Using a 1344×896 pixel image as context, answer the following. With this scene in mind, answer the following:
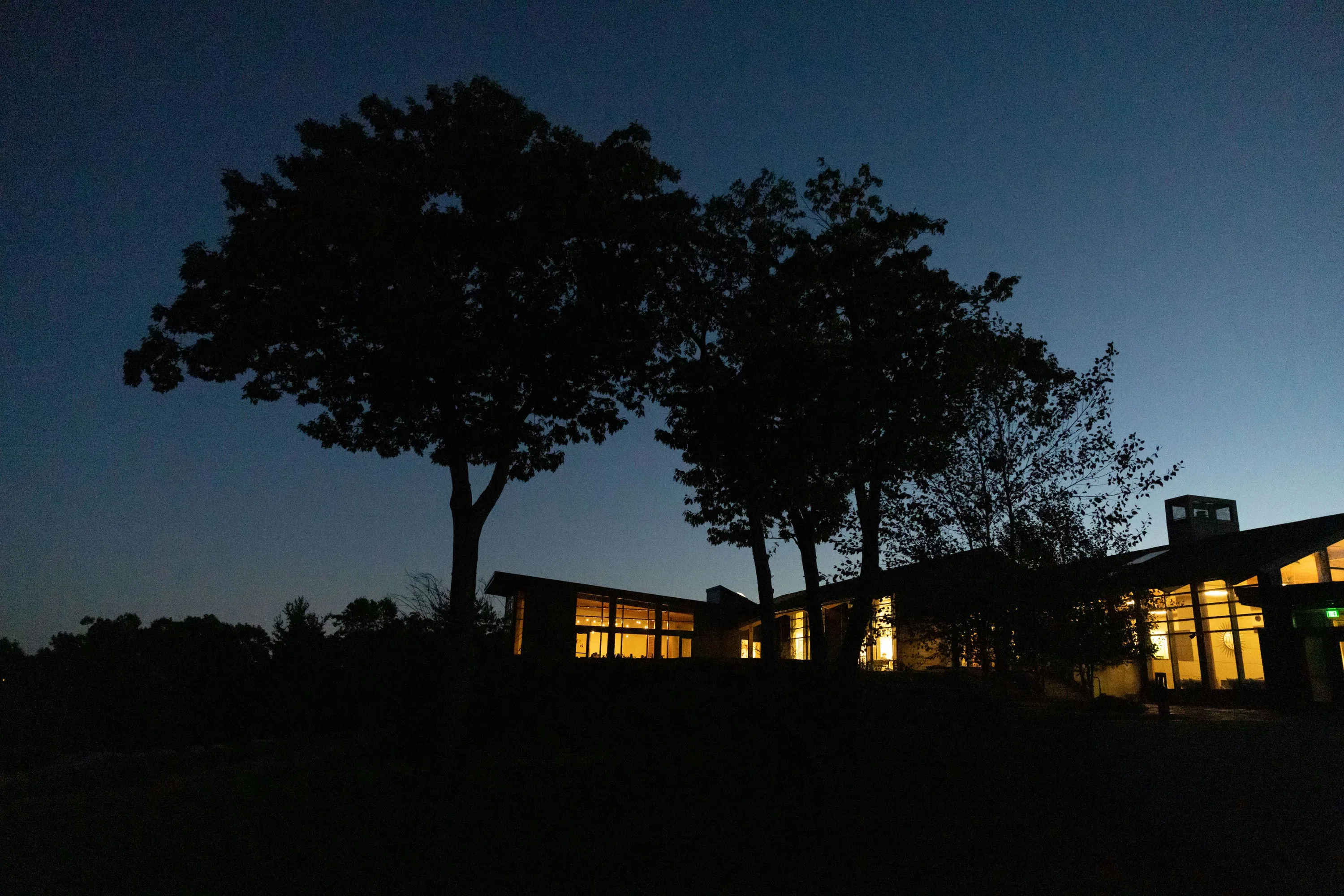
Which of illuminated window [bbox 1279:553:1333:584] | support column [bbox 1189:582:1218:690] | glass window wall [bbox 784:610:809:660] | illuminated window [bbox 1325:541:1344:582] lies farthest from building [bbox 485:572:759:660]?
illuminated window [bbox 1325:541:1344:582]

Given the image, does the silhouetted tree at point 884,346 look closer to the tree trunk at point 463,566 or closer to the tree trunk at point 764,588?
the tree trunk at point 764,588

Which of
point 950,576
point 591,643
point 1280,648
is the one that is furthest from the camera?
point 591,643

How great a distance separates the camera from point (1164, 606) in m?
24.4

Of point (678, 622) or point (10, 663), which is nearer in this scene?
point (10, 663)

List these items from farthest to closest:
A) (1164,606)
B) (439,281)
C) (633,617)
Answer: (633,617) → (1164,606) → (439,281)

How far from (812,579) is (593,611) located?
56.7ft

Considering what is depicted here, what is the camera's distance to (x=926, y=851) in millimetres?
8633

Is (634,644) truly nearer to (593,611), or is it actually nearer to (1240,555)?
(593,611)

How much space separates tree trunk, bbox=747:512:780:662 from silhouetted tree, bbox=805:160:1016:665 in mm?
1497

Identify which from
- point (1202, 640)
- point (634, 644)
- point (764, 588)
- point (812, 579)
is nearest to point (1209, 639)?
point (1202, 640)

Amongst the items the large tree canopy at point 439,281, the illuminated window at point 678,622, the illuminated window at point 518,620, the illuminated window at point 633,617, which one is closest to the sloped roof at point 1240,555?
the large tree canopy at point 439,281

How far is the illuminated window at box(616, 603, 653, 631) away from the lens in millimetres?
35219

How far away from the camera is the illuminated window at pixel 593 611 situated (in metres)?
34.2

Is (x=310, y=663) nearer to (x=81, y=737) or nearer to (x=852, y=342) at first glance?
(x=81, y=737)
